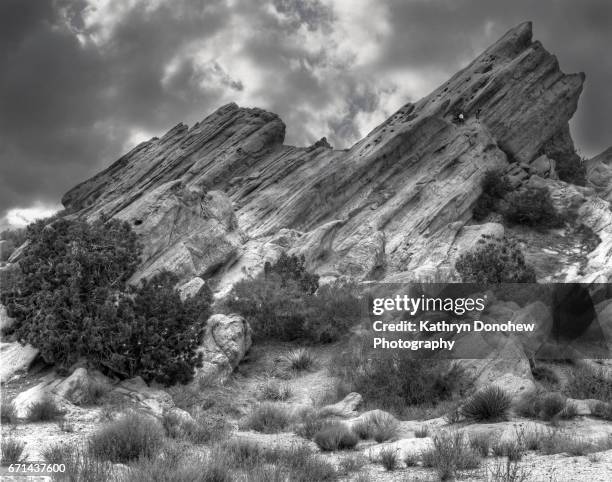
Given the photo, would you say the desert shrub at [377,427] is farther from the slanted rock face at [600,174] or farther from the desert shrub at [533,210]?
the slanted rock face at [600,174]

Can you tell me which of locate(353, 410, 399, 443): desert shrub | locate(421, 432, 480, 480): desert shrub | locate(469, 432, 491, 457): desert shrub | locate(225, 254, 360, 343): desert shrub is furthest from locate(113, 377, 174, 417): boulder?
locate(469, 432, 491, 457): desert shrub

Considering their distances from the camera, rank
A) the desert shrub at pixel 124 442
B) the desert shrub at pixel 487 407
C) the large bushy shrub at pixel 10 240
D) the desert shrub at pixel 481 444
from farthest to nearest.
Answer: the large bushy shrub at pixel 10 240 → the desert shrub at pixel 487 407 → the desert shrub at pixel 481 444 → the desert shrub at pixel 124 442

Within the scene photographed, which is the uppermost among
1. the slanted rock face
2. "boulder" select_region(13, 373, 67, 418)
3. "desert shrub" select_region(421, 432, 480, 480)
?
the slanted rock face

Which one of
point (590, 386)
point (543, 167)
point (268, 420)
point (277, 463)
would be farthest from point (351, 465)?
point (543, 167)

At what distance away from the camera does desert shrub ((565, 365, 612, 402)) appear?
604 inches

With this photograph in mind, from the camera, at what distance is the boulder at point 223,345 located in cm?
1859

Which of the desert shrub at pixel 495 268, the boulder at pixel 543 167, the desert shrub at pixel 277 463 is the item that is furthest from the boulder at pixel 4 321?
the boulder at pixel 543 167

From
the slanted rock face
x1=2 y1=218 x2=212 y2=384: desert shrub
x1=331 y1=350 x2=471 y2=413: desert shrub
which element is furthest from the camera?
the slanted rock face

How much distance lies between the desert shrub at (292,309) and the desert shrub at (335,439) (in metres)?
11.4

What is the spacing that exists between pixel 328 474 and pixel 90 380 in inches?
365

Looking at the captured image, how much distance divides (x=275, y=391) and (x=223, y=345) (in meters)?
2.88

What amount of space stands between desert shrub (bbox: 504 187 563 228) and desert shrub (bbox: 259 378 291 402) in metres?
27.3

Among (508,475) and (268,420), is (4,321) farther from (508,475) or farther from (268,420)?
(508,475)

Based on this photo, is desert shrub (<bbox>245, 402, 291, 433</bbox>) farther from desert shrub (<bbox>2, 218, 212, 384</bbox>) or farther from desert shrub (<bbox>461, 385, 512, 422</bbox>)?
desert shrub (<bbox>461, 385, 512, 422</bbox>)
